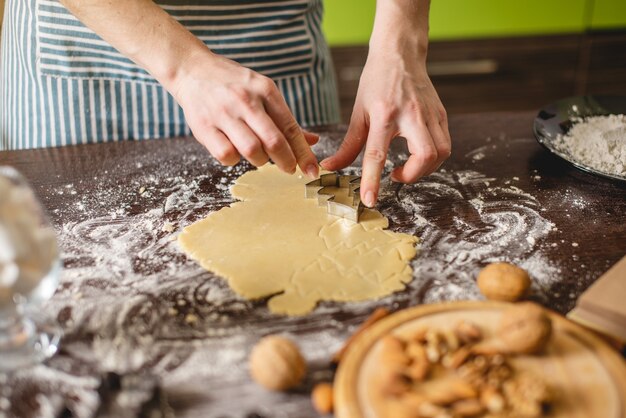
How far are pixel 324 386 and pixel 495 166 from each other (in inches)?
27.8

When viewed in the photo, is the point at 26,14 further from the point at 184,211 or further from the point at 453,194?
the point at 453,194

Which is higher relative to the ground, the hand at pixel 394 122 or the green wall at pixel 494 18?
the hand at pixel 394 122

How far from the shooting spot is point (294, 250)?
3.21 ft

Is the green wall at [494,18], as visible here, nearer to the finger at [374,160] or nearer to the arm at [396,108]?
the arm at [396,108]

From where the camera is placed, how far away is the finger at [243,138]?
3.27 ft

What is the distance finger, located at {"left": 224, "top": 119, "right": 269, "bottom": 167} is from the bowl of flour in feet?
1.85

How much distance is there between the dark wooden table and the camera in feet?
2.38

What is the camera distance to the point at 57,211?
1.08 metres

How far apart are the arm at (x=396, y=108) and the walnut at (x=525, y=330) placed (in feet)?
1.22

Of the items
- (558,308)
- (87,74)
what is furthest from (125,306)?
(87,74)

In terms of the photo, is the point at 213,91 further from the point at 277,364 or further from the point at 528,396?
the point at 528,396

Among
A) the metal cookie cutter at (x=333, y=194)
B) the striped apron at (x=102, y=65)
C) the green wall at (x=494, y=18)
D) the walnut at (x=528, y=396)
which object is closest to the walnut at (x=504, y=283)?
the walnut at (x=528, y=396)

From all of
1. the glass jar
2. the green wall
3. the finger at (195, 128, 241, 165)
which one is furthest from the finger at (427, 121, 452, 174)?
the green wall

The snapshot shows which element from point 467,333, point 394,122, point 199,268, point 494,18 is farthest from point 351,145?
point 494,18
